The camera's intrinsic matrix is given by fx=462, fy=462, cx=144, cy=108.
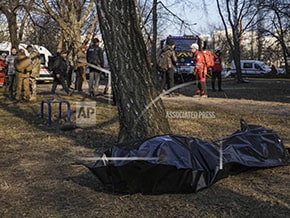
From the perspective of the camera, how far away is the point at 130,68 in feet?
20.8

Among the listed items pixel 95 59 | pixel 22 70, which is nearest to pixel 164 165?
pixel 22 70

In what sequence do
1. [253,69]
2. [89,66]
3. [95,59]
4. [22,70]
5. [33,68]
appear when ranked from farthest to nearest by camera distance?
[253,69]
[95,59]
[89,66]
[33,68]
[22,70]

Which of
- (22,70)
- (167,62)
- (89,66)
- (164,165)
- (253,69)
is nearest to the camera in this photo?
(164,165)

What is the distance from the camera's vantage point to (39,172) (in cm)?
570

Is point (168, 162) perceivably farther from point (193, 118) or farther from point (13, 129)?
point (193, 118)

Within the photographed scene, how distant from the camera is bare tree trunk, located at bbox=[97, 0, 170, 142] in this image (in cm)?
628

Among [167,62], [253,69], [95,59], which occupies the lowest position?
[253,69]

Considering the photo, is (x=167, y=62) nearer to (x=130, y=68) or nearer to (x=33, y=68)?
(x=33, y=68)

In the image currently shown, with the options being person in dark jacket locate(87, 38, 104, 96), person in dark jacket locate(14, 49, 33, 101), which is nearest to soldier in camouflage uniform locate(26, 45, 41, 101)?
person in dark jacket locate(14, 49, 33, 101)

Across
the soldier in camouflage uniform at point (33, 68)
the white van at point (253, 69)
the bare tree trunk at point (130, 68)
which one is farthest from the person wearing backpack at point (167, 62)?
the white van at point (253, 69)

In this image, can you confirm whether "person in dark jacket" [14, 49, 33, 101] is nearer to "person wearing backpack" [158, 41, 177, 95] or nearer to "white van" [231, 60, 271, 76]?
"person wearing backpack" [158, 41, 177, 95]

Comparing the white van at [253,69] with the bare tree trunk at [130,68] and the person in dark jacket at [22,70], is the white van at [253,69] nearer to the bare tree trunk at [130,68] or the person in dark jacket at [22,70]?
the person in dark jacket at [22,70]

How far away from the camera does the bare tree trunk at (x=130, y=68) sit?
20.6 feet

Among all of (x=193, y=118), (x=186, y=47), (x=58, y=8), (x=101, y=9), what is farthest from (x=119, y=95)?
(x=186, y=47)
